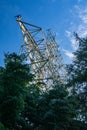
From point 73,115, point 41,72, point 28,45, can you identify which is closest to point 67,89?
point 73,115

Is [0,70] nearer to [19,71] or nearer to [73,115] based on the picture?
[19,71]

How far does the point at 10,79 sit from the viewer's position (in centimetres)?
1759

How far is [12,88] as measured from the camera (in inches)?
698

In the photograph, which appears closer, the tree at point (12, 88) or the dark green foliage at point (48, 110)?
the tree at point (12, 88)

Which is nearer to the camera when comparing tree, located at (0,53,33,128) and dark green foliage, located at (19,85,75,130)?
tree, located at (0,53,33,128)

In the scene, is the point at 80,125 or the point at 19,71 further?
the point at 80,125

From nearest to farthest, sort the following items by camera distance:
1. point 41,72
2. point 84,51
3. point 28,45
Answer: point 84,51
point 41,72
point 28,45

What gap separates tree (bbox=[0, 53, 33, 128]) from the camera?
686 inches

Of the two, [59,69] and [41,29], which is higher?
[41,29]

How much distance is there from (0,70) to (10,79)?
0.92 m

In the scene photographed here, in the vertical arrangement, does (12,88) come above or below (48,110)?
above

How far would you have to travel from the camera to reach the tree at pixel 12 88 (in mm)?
17422

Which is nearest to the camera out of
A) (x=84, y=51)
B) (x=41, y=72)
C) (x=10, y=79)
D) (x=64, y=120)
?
(x=10, y=79)

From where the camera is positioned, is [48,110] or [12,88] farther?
[48,110]
